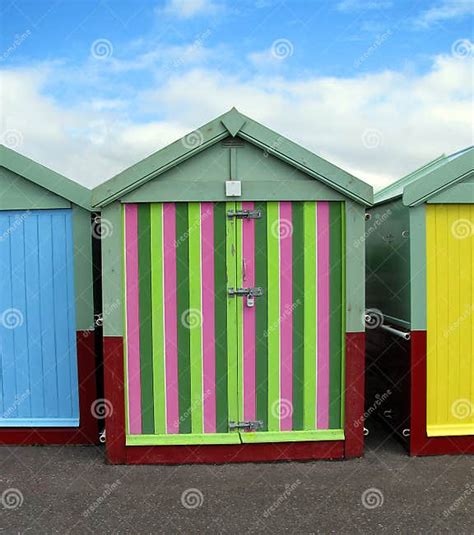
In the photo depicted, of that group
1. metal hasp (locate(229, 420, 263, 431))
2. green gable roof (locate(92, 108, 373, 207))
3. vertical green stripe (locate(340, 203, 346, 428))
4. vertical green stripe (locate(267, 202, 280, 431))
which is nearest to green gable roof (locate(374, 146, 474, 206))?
green gable roof (locate(92, 108, 373, 207))

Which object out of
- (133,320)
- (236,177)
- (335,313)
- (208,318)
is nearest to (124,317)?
(133,320)

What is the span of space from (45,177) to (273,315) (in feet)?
7.58

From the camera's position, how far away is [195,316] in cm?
489

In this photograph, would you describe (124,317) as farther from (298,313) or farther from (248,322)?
(298,313)

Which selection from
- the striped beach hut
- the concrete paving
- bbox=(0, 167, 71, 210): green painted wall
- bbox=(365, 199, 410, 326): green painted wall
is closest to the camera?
the concrete paving

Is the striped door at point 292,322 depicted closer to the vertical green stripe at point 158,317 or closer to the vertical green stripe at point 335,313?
the vertical green stripe at point 335,313

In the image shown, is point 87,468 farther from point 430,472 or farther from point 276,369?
point 430,472

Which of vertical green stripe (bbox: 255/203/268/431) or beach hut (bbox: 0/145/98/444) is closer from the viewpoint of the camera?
vertical green stripe (bbox: 255/203/268/431)

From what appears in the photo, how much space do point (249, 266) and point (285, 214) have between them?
51cm

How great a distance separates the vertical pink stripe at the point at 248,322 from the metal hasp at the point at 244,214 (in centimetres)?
3

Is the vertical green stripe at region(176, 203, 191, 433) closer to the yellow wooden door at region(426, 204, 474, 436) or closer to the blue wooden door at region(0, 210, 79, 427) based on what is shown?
the blue wooden door at region(0, 210, 79, 427)

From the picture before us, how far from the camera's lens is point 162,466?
16.1ft

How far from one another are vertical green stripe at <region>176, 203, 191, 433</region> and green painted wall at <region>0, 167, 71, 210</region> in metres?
1.19

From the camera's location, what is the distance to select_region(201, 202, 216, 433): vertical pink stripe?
15.9 feet
